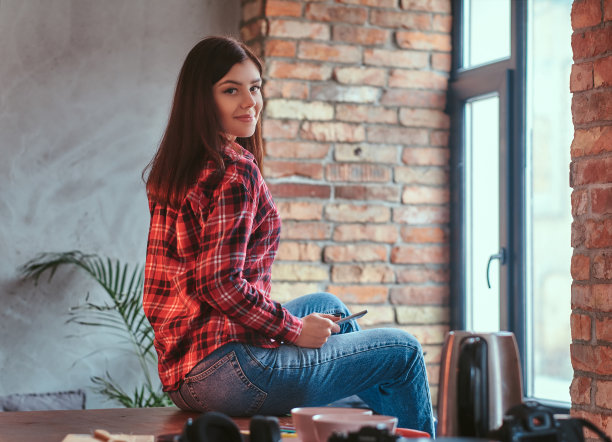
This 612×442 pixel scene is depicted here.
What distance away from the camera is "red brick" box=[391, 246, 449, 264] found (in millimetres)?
3467

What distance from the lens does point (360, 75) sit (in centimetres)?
341

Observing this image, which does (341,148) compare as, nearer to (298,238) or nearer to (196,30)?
(298,238)

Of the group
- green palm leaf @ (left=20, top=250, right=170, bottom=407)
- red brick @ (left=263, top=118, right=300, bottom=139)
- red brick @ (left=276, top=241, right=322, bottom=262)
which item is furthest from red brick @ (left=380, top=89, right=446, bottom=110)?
green palm leaf @ (left=20, top=250, right=170, bottom=407)

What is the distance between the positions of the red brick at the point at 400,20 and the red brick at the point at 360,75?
19 cm

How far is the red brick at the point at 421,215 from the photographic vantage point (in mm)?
3471

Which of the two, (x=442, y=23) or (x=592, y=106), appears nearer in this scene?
(x=592, y=106)

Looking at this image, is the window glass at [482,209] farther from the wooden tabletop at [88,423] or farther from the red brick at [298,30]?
the wooden tabletop at [88,423]

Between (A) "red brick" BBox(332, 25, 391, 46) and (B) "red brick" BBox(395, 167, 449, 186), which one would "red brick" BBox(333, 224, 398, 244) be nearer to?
(B) "red brick" BBox(395, 167, 449, 186)

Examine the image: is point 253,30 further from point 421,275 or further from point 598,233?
point 598,233

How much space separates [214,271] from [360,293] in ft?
5.99

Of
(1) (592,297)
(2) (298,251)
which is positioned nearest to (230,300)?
(1) (592,297)

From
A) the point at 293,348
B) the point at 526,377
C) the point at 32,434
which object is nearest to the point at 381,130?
the point at 526,377

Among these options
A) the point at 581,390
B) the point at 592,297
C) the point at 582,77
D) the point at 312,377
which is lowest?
the point at 581,390

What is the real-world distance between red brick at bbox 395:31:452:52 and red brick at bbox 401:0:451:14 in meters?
0.10
